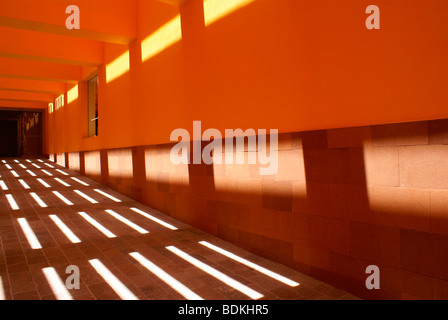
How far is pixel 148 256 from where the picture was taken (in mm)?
3332

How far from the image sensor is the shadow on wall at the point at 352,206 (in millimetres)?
2072

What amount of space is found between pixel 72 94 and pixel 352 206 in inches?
401

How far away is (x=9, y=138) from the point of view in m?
19.6

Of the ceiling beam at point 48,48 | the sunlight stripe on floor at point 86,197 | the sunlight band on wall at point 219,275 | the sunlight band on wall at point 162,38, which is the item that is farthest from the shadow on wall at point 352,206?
the ceiling beam at point 48,48

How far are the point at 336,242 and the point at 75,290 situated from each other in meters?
2.15

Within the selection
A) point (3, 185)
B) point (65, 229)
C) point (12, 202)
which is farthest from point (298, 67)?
point (3, 185)

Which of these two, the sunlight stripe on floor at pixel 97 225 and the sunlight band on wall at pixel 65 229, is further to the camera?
the sunlight stripe on floor at pixel 97 225

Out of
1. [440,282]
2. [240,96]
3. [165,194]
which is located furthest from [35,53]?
[440,282]

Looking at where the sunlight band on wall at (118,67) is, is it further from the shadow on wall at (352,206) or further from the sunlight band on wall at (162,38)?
the shadow on wall at (352,206)

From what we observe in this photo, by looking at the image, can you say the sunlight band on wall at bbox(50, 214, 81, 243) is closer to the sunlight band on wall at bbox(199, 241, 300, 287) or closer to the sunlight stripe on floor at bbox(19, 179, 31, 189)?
the sunlight band on wall at bbox(199, 241, 300, 287)

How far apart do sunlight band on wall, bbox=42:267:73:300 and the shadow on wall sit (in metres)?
1.85

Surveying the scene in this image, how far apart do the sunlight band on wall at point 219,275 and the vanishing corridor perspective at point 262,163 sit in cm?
2

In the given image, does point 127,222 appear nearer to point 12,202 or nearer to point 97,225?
point 97,225
